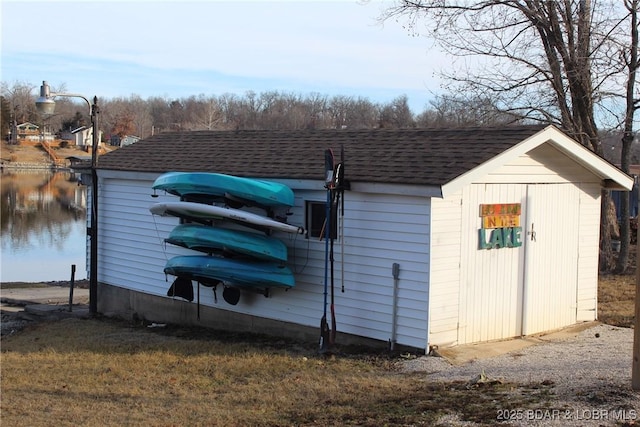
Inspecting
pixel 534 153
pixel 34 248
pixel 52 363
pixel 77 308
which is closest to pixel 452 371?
pixel 534 153

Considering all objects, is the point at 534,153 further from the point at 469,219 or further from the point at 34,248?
the point at 34,248

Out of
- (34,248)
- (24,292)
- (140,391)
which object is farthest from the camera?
(34,248)

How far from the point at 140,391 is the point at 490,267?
523 cm

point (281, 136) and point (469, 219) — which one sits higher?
point (281, 136)

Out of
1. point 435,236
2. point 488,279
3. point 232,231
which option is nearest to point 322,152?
point 232,231

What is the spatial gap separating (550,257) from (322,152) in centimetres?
400

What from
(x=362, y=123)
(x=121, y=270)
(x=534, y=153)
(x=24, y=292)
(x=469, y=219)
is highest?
(x=362, y=123)

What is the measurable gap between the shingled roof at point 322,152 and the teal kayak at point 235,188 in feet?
1.72

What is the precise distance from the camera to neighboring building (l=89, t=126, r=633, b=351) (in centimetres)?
1040

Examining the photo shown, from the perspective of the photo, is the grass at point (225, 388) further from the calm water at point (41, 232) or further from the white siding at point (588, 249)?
the calm water at point (41, 232)

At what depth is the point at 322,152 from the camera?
12.9 metres

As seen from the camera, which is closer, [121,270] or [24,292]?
[121,270]

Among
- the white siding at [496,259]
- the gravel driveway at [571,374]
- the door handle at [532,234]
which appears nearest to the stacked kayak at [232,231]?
the white siding at [496,259]

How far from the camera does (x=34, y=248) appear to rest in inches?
1303
